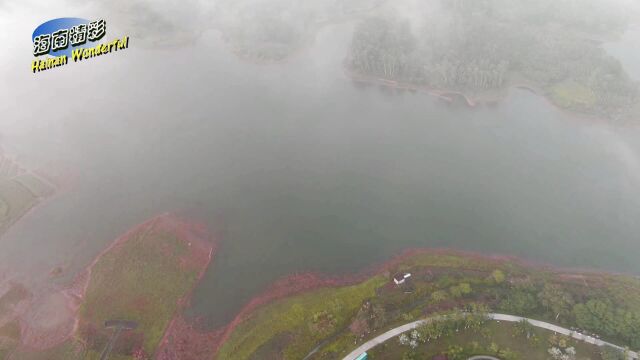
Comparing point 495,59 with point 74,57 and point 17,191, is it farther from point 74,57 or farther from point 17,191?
point 17,191

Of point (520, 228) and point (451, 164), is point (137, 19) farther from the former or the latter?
point (520, 228)

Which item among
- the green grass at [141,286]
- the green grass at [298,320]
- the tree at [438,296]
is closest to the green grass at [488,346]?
the tree at [438,296]

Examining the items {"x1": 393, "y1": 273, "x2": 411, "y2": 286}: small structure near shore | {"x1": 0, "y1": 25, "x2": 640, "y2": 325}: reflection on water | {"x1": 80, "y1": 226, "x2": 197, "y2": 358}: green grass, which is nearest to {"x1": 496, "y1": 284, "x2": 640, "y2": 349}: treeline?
{"x1": 0, "y1": 25, "x2": 640, "y2": 325}: reflection on water

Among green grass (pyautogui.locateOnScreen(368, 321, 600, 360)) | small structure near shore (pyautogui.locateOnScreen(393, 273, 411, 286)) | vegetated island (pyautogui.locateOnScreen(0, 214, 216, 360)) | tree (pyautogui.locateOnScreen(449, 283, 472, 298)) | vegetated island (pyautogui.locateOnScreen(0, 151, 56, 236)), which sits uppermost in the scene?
tree (pyautogui.locateOnScreen(449, 283, 472, 298))

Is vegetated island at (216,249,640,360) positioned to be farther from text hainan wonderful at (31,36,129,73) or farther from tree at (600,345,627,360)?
text hainan wonderful at (31,36,129,73)

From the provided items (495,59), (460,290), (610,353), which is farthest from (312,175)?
(495,59)

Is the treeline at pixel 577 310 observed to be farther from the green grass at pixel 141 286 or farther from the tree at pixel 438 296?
the green grass at pixel 141 286
